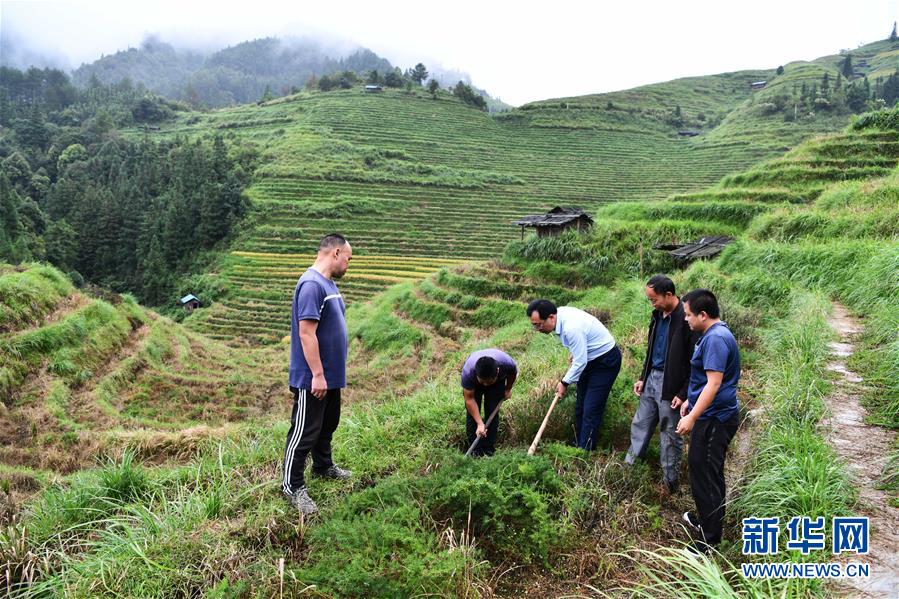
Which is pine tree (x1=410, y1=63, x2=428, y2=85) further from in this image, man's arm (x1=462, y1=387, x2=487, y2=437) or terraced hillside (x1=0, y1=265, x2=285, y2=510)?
man's arm (x1=462, y1=387, x2=487, y2=437)

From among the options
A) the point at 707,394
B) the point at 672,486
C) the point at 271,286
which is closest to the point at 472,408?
the point at 672,486

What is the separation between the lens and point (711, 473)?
10.5ft

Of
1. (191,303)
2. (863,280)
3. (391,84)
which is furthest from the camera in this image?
(391,84)

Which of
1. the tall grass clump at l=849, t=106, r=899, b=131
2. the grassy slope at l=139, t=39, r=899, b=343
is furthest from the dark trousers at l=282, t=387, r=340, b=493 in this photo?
the tall grass clump at l=849, t=106, r=899, b=131

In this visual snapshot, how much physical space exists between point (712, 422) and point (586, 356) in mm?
1309

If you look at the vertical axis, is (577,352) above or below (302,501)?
above

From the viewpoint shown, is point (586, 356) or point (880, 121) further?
point (880, 121)

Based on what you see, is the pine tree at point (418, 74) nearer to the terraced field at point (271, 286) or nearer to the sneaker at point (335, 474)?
the terraced field at point (271, 286)

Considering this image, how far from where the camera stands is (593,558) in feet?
10.7

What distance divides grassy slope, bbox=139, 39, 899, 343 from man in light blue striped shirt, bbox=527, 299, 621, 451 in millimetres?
22670

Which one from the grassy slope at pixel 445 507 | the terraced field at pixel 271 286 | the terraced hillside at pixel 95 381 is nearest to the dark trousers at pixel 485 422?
the grassy slope at pixel 445 507

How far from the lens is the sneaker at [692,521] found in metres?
3.41

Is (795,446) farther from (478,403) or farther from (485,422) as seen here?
(478,403)

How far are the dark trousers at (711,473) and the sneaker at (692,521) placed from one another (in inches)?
6.0
